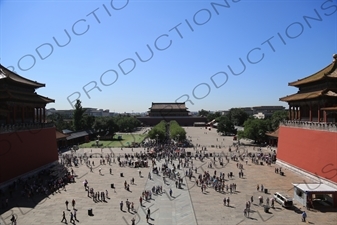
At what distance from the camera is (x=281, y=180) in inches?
951

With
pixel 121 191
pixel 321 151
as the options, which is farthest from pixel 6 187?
pixel 321 151

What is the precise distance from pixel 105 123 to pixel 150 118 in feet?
115

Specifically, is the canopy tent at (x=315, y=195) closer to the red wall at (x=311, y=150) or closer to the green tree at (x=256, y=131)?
the red wall at (x=311, y=150)

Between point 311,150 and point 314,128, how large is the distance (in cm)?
187

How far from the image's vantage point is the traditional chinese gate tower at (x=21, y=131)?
73.2ft

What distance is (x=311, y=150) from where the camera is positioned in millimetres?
23812

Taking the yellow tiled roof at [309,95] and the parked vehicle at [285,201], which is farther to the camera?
the yellow tiled roof at [309,95]

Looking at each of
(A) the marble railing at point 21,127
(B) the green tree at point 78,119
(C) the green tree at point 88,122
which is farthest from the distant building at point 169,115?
(A) the marble railing at point 21,127

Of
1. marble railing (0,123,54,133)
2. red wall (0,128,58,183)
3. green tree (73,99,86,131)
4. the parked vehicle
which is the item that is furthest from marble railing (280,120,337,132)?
green tree (73,99,86,131)

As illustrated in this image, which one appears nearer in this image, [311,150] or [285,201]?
[285,201]

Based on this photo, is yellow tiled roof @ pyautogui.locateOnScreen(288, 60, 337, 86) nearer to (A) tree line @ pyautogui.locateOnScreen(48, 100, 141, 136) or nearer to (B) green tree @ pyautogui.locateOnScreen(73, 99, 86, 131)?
(A) tree line @ pyautogui.locateOnScreen(48, 100, 141, 136)

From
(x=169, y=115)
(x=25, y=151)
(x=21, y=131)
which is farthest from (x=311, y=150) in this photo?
(x=169, y=115)

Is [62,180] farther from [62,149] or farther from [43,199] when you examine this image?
[62,149]

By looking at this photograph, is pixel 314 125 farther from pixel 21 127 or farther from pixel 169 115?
pixel 169 115
